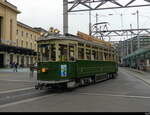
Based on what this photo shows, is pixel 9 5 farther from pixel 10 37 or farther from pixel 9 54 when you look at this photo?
pixel 9 54

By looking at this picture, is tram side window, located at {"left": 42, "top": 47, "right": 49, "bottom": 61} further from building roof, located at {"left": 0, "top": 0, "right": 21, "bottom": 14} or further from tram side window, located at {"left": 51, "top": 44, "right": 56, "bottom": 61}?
building roof, located at {"left": 0, "top": 0, "right": 21, "bottom": 14}

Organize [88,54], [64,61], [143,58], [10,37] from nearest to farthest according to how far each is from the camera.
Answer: [64,61] < [88,54] < [143,58] < [10,37]

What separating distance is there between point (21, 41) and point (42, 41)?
43.8m

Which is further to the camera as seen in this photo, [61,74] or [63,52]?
[63,52]

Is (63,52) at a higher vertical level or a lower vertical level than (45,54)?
higher

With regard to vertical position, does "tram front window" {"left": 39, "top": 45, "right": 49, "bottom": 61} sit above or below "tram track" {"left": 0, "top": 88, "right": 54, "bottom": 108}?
above

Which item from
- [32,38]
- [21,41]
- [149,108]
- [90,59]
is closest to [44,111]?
[149,108]

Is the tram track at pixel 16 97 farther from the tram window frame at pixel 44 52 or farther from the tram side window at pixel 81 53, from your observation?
the tram side window at pixel 81 53

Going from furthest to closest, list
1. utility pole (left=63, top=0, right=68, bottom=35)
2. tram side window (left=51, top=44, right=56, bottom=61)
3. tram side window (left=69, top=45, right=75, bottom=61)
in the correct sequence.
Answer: utility pole (left=63, top=0, right=68, bottom=35) → tram side window (left=69, top=45, right=75, bottom=61) → tram side window (left=51, top=44, right=56, bottom=61)

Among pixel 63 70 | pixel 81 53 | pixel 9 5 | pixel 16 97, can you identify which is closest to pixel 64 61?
pixel 63 70

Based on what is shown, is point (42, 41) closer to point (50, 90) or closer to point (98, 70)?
point (50, 90)

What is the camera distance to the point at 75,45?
12266 millimetres

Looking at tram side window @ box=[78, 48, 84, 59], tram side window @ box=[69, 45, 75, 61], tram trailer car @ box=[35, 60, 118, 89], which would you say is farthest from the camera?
tram side window @ box=[78, 48, 84, 59]

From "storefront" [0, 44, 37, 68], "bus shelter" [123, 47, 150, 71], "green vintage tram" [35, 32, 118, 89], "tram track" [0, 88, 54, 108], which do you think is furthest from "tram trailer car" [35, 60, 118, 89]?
"storefront" [0, 44, 37, 68]
